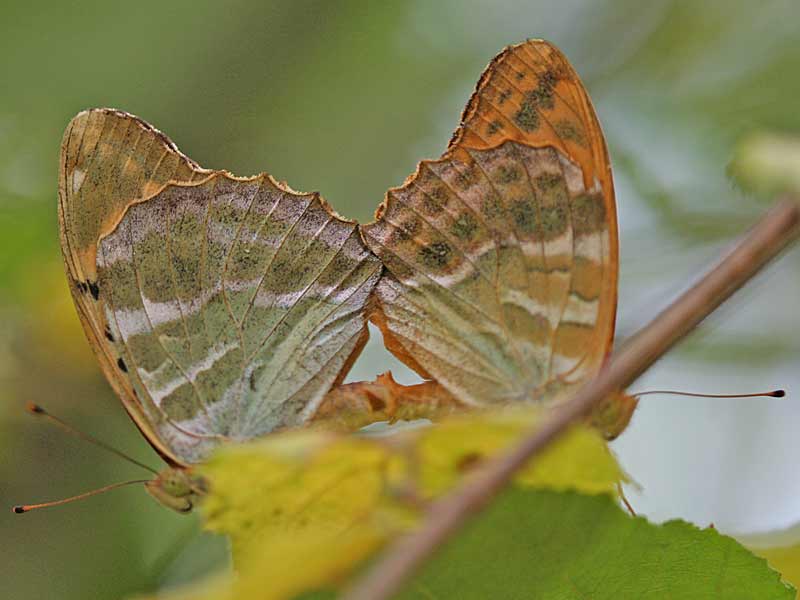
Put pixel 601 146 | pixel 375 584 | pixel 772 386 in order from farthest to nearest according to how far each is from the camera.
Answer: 1. pixel 772 386
2. pixel 601 146
3. pixel 375 584

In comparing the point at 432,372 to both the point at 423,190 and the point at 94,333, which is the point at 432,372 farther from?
the point at 94,333

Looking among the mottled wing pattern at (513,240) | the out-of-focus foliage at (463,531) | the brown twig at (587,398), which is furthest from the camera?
the mottled wing pattern at (513,240)

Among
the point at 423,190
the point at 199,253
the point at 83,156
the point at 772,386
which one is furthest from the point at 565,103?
the point at 772,386

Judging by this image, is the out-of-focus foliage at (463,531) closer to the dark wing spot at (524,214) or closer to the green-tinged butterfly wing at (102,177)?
the dark wing spot at (524,214)

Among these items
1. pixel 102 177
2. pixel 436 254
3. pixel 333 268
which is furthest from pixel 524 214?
pixel 102 177

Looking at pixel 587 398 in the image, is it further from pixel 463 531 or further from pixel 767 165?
pixel 767 165

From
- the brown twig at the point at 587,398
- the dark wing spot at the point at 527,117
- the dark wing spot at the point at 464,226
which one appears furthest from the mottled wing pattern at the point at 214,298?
the brown twig at the point at 587,398

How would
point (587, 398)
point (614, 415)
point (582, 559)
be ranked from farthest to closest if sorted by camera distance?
point (614, 415)
point (582, 559)
point (587, 398)
